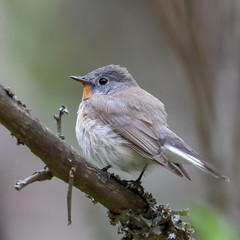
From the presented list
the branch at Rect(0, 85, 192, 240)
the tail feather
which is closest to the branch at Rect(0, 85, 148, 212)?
the branch at Rect(0, 85, 192, 240)

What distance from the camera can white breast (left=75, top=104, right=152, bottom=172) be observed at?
3.77m

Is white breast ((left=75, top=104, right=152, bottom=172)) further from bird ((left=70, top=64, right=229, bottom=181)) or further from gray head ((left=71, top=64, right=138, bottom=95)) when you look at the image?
gray head ((left=71, top=64, right=138, bottom=95))

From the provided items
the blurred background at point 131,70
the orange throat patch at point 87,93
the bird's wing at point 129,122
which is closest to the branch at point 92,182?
the bird's wing at point 129,122

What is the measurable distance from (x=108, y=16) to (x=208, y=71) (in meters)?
3.11

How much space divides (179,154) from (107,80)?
1.39 metres

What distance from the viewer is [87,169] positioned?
3.04 metres

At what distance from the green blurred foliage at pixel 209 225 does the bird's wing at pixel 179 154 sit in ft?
0.90

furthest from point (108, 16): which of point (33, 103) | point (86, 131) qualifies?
point (86, 131)

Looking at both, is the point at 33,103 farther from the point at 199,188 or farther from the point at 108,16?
the point at 199,188

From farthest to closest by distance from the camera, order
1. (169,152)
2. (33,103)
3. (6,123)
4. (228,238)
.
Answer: (33,103) < (169,152) < (228,238) < (6,123)

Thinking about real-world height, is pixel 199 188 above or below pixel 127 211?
above

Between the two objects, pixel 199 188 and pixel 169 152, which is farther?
pixel 199 188

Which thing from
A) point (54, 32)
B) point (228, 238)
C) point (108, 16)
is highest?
point (108, 16)

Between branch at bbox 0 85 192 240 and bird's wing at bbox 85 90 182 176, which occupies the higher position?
bird's wing at bbox 85 90 182 176
